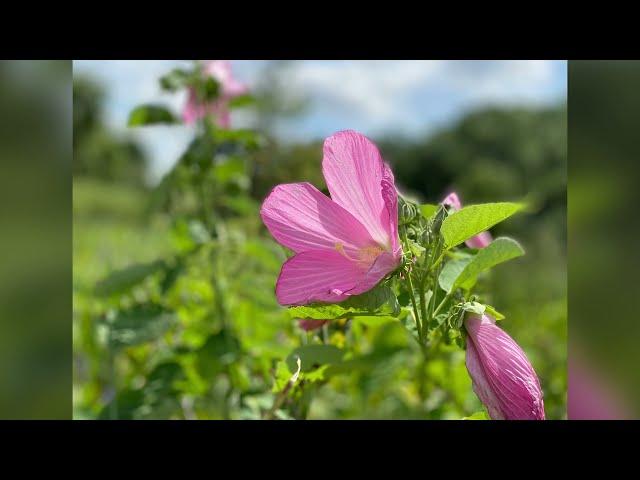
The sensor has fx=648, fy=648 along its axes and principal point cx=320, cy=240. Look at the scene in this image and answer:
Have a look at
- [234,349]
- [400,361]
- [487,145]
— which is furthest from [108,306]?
[487,145]

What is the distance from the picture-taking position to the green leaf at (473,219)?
1.11 feet

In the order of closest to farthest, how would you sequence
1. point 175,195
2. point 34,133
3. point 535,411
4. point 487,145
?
point 535,411 < point 34,133 < point 175,195 < point 487,145

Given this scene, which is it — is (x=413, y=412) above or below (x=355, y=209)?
below

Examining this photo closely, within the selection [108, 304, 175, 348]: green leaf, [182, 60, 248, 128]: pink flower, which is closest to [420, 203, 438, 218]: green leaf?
[108, 304, 175, 348]: green leaf

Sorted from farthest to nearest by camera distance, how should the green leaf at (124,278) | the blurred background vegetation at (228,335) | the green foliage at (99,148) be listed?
the green foliage at (99,148) < the green leaf at (124,278) < the blurred background vegetation at (228,335)

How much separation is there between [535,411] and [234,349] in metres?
0.57

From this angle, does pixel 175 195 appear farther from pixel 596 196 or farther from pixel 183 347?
pixel 596 196

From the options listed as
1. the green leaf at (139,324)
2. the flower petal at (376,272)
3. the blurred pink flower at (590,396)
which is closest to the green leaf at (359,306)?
the flower petal at (376,272)

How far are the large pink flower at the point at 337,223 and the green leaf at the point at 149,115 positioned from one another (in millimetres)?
670

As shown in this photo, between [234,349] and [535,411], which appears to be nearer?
[535,411]

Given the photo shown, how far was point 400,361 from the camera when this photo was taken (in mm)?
751

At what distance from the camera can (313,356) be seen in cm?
45

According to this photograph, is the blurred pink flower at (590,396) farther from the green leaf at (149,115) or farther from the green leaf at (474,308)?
the green leaf at (149,115)

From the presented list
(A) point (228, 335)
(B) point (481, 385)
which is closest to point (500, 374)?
(B) point (481, 385)
